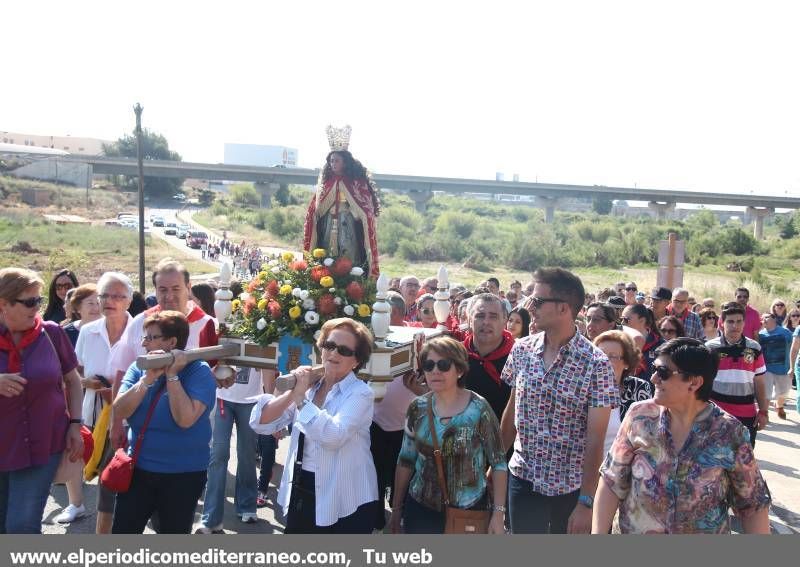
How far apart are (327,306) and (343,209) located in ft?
4.50

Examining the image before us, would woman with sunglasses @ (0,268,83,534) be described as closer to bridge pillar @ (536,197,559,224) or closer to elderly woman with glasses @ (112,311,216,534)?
elderly woman with glasses @ (112,311,216,534)

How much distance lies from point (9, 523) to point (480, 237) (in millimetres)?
49442

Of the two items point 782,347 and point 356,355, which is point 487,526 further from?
point 782,347

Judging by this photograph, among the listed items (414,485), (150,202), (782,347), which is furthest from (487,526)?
(150,202)

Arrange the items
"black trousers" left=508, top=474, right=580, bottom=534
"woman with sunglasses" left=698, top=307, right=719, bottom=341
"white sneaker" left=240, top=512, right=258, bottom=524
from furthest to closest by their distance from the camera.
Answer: "woman with sunglasses" left=698, top=307, right=719, bottom=341, "white sneaker" left=240, top=512, right=258, bottom=524, "black trousers" left=508, top=474, right=580, bottom=534

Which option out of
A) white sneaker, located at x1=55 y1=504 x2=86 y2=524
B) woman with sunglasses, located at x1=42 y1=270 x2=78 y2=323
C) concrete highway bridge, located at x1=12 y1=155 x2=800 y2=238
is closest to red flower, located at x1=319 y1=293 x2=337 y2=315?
white sneaker, located at x1=55 y1=504 x2=86 y2=524

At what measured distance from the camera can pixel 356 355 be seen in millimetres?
4148

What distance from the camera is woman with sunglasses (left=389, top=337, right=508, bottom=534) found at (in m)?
4.18

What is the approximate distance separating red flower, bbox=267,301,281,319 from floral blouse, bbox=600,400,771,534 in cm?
274

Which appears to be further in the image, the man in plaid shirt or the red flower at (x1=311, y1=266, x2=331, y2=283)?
the man in plaid shirt

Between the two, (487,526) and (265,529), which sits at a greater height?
(487,526)

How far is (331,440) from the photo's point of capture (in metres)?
3.92

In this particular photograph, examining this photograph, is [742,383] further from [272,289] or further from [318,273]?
[272,289]

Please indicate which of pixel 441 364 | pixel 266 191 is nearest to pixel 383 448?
pixel 441 364
